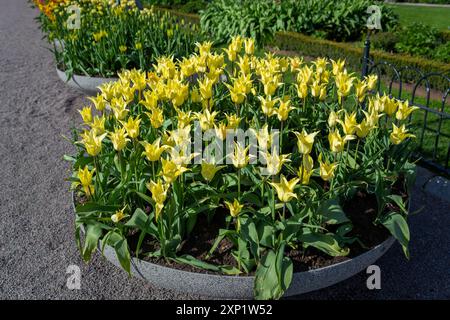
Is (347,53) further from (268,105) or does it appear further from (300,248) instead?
(300,248)

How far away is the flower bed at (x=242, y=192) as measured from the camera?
256cm

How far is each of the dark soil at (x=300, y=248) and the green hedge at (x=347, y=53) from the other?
380cm

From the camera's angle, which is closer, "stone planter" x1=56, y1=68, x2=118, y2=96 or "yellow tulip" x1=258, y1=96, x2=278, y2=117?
"yellow tulip" x1=258, y1=96, x2=278, y2=117

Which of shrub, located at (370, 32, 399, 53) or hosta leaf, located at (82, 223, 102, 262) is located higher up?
shrub, located at (370, 32, 399, 53)

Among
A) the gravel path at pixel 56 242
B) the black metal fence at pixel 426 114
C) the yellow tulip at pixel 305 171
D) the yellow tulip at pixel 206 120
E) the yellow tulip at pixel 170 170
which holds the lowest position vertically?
the gravel path at pixel 56 242

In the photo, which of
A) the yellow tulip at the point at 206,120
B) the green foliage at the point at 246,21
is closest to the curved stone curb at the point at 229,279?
the yellow tulip at the point at 206,120

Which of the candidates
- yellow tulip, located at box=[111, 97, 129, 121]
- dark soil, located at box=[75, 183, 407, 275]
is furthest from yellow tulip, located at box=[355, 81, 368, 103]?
yellow tulip, located at box=[111, 97, 129, 121]

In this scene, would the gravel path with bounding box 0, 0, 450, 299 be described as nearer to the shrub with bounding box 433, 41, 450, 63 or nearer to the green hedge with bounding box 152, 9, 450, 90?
the green hedge with bounding box 152, 9, 450, 90

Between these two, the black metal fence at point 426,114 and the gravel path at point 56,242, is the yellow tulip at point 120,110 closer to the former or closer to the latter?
the gravel path at point 56,242

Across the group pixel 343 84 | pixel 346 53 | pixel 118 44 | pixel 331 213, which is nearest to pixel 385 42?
pixel 346 53

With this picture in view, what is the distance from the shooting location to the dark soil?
8.72 feet

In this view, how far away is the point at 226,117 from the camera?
3.49 m

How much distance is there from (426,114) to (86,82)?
4.64 meters
